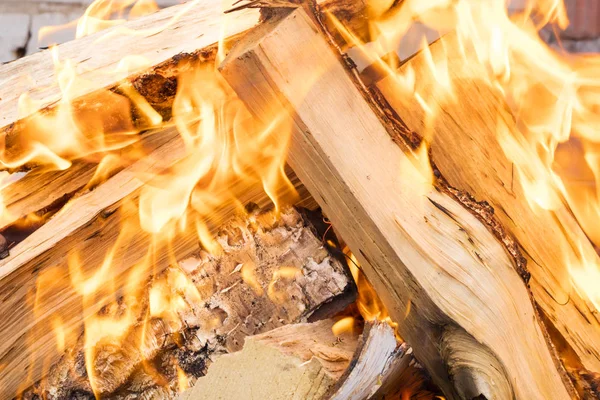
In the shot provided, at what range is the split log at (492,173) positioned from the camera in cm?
142

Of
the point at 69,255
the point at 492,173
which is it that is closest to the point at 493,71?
the point at 492,173

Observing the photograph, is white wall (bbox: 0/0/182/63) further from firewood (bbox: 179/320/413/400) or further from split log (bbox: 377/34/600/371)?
firewood (bbox: 179/320/413/400)

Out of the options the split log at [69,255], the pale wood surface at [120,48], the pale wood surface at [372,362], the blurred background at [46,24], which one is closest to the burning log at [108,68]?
the pale wood surface at [120,48]

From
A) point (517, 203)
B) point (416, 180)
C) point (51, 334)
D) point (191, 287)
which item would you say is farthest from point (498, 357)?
point (51, 334)

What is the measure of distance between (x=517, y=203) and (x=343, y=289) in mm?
511

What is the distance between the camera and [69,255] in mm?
1387

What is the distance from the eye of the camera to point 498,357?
1116mm

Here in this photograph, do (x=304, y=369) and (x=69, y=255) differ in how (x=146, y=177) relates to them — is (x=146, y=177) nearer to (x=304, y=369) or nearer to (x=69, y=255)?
(x=69, y=255)

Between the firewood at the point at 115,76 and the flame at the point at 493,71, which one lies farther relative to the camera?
the flame at the point at 493,71

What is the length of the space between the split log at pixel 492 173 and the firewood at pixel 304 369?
1.58 ft

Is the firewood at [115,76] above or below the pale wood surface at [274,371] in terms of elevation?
above

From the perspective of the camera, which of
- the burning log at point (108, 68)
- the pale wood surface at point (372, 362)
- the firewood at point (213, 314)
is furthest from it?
the firewood at point (213, 314)

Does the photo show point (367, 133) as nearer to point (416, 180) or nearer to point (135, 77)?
point (416, 180)

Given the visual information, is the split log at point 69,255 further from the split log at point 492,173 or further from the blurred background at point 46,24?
the blurred background at point 46,24
